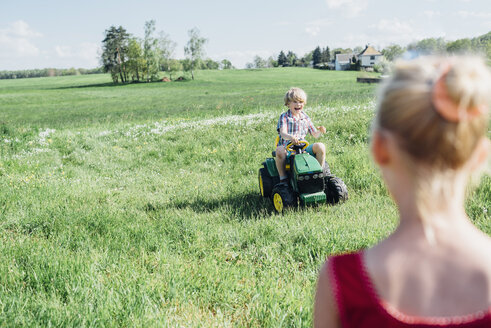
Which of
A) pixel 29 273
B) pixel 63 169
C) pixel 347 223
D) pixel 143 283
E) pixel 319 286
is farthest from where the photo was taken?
pixel 63 169

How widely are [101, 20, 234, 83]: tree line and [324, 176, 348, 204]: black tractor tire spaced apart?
79339mm

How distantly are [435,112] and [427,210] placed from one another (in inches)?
10.0

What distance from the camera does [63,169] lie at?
28.4 ft

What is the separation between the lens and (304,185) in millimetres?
5246

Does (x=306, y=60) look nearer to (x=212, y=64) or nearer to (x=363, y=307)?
(x=212, y=64)

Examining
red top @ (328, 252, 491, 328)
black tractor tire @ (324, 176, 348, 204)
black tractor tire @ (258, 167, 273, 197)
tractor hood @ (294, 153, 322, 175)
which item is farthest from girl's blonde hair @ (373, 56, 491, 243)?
black tractor tire @ (258, 167, 273, 197)

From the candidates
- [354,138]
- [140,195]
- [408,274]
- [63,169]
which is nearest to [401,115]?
[408,274]

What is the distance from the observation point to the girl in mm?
964

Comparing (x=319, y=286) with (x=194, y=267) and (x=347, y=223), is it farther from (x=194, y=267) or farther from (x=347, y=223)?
(x=347, y=223)

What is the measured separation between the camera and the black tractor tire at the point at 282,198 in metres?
5.25

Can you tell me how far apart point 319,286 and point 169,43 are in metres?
91.6

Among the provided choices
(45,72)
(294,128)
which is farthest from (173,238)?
(45,72)

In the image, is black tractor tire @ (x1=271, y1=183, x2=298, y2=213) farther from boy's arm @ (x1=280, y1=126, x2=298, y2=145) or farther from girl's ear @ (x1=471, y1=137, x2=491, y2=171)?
girl's ear @ (x1=471, y1=137, x2=491, y2=171)

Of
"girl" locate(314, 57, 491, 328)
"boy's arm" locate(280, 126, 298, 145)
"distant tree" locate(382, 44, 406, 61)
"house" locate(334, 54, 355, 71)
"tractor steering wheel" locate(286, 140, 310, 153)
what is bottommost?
"house" locate(334, 54, 355, 71)
